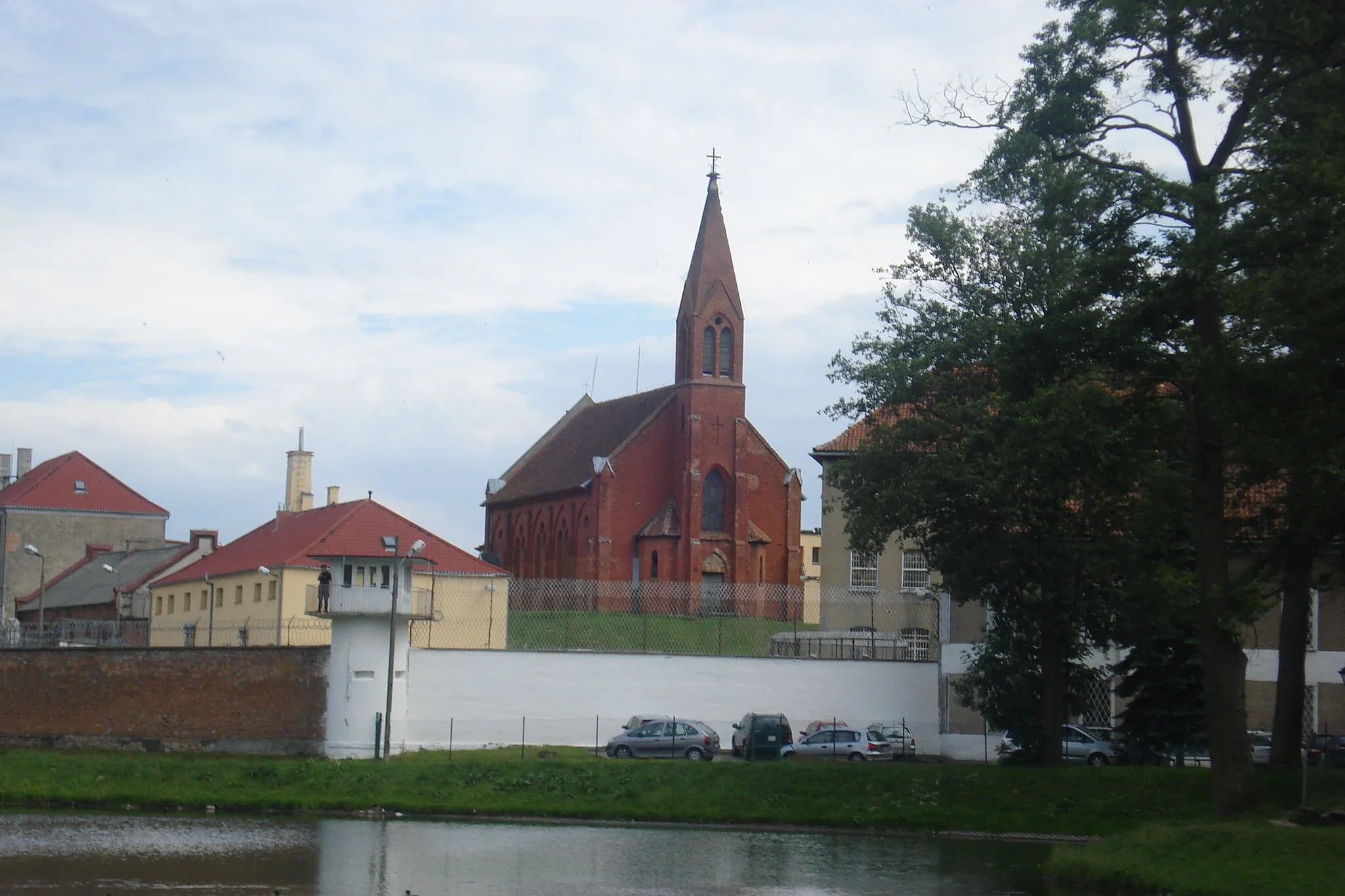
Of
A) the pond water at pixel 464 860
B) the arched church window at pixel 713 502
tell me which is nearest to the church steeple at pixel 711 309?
the arched church window at pixel 713 502

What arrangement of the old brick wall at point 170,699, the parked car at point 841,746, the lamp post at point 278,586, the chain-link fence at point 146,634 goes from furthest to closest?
the lamp post at point 278,586, the chain-link fence at point 146,634, the old brick wall at point 170,699, the parked car at point 841,746

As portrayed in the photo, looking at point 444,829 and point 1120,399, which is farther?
point 444,829

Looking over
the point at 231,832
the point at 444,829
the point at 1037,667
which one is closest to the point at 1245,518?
the point at 1037,667

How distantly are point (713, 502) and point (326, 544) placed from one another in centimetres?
3932

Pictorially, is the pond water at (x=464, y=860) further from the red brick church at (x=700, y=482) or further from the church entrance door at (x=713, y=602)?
the red brick church at (x=700, y=482)

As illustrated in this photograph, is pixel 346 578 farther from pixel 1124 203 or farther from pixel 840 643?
pixel 1124 203

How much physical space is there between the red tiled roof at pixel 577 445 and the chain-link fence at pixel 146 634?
30.7 meters

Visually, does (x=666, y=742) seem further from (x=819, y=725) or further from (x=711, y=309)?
(x=711, y=309)

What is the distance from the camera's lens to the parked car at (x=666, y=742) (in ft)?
126

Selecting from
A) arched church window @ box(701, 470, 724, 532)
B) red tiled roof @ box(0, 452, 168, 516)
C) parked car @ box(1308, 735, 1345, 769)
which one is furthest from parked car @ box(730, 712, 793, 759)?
red tiled roof @ box(0, 452, 168, 516)

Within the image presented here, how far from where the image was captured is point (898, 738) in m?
39.6

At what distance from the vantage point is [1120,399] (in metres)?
24.2

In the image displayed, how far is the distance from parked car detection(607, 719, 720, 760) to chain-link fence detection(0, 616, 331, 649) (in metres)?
10.2

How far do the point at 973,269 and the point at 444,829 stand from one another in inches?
645
